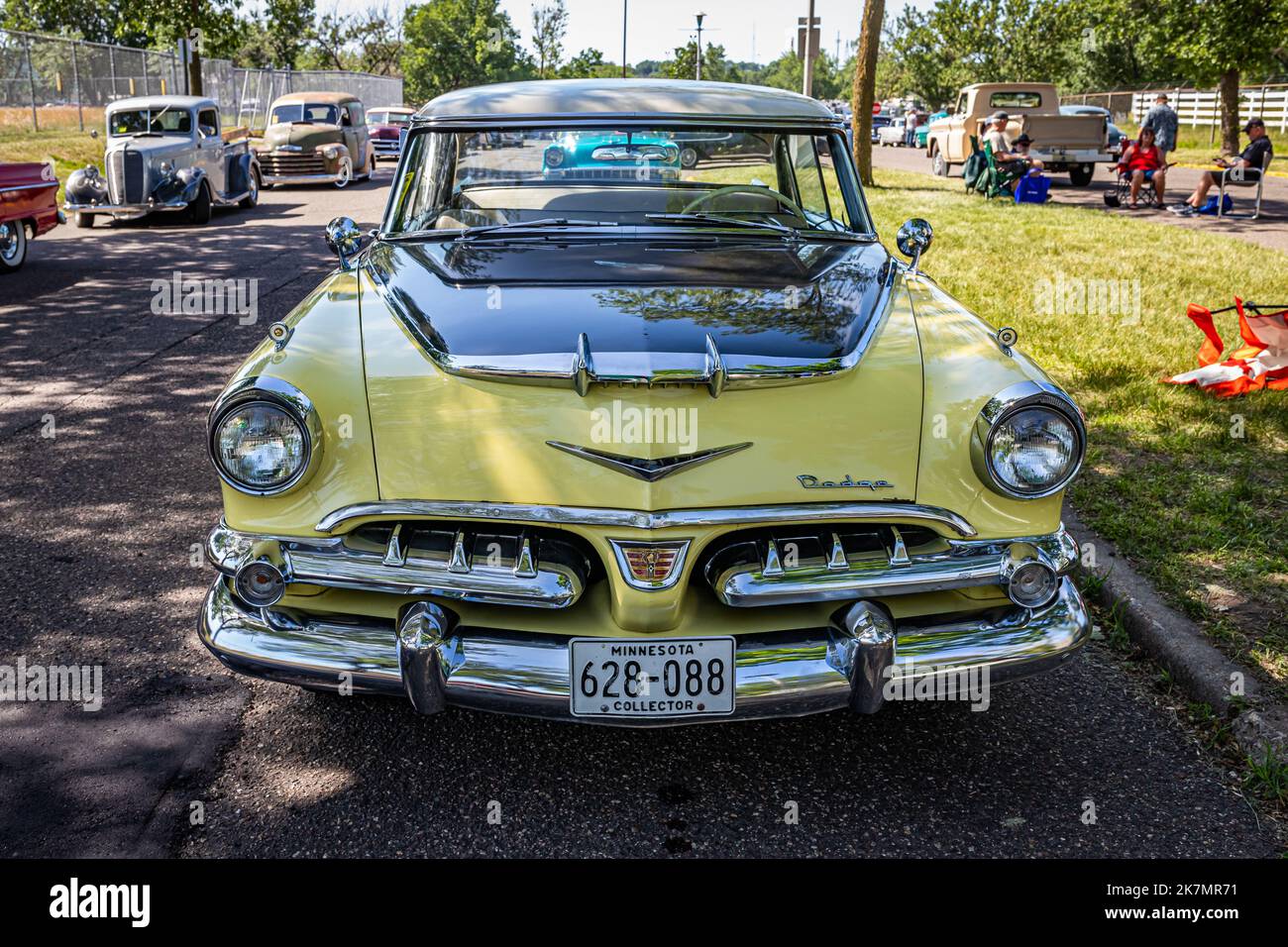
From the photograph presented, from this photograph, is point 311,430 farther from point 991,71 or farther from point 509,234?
point 991,71

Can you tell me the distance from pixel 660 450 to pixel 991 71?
54.1 m

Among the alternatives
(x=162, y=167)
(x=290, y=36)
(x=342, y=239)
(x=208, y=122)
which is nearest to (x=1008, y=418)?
(x=342, y=239)

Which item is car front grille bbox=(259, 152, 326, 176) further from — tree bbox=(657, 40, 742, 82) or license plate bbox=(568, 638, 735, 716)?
tree bbox=(657, 40, 742, 82)

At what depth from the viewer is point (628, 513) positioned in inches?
96.7

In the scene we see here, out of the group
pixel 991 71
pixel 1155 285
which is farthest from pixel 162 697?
pixel 991 71

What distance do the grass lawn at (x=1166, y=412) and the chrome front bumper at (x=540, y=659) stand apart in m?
1.25

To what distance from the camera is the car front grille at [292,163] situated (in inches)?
805

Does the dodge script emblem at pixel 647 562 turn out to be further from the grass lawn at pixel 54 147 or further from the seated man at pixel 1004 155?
the grass lawn at pixel 54 147

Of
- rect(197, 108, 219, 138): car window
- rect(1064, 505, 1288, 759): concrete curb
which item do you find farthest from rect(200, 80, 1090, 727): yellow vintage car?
rect(197, 108, 219, 138): car window

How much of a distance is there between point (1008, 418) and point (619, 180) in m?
1.88

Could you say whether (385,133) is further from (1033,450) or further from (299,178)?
(1033,450)

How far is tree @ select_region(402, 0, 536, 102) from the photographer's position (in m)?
57.8

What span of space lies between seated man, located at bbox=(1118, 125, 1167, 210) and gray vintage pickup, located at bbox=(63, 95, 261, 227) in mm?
12999
